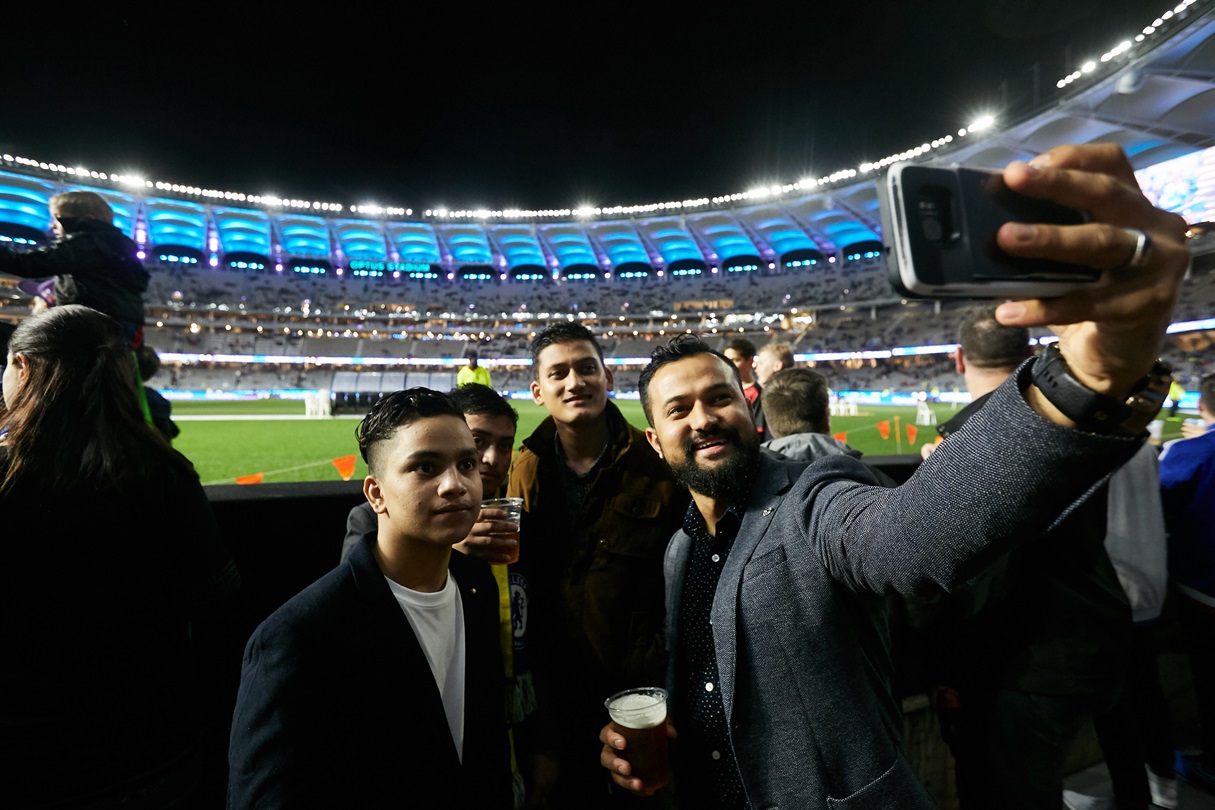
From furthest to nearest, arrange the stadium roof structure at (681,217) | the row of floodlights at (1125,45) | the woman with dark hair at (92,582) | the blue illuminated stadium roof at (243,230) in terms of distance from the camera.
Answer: the blue illuminated stadium roof at (243,230)
the stadium roof structure at (681,217)
the row of floodlights at (1125,45)
the woman with dark hair at (92,582)

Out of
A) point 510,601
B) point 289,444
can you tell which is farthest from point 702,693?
point 289,444

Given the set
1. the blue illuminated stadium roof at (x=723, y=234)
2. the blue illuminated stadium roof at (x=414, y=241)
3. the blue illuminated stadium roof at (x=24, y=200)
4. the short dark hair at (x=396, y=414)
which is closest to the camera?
the short dark hair at (x=396, y=414)

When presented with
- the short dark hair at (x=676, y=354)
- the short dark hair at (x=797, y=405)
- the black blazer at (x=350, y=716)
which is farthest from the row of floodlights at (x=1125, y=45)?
the black blazer at (x=350, y=716)

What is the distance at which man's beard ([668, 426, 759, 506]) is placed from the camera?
6.57 ft

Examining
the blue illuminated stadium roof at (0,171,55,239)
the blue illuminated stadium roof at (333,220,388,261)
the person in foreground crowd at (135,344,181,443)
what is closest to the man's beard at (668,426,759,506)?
the person in foreground crowd at (135,344,181,443)

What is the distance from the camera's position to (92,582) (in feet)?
6.16

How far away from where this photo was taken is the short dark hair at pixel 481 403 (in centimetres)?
317

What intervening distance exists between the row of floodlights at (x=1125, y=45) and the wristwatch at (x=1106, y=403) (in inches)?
1528

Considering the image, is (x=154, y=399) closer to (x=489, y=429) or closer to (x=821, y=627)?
(x=489, y=429)

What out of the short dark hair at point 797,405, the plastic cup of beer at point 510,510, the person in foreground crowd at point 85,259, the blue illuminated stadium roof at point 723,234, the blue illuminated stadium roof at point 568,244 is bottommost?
the plastic cup of beer at point 510,510

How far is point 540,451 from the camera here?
10.7 feet

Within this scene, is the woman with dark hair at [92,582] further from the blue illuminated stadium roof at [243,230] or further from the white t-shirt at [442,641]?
the blue illuminated stadium roof at [243,230]

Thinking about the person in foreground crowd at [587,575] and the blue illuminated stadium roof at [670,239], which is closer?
the person in foreground crowd at [587,575]

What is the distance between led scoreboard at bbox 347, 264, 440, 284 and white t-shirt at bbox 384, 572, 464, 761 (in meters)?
82.9
